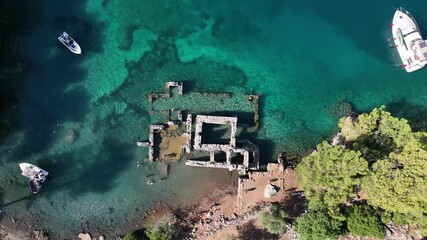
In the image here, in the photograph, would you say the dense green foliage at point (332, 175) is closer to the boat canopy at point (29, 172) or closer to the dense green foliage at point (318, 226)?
the dense green foliage at point (318, 226)

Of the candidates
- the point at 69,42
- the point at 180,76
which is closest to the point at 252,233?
the point at 180,76

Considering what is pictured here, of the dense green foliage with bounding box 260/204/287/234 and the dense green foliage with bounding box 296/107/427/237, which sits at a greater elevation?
the dense green foliage with bounding box 296/107/427/237

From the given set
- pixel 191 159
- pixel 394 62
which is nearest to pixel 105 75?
pixel 191 159

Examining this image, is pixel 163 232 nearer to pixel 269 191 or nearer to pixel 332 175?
pixel 269 191

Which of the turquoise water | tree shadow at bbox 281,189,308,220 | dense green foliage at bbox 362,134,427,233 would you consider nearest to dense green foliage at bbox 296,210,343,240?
tree shadow at bbox 281,189,308,220

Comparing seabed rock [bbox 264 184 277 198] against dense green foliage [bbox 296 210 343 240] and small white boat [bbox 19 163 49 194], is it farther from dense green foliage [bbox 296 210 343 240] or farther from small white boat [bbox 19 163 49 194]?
small white boat [bbox 19 163 49 194]

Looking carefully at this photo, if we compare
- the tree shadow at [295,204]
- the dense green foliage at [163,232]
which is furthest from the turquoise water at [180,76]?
the tree shadow at [295,204]
